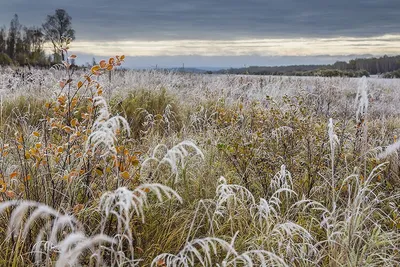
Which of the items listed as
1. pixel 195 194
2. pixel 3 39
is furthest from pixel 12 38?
pixel 195 194

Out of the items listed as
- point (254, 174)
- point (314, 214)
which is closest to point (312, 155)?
point (254, 174)

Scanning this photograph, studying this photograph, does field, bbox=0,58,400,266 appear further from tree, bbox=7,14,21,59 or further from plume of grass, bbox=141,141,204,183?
tree, bbox=7,14,21,59

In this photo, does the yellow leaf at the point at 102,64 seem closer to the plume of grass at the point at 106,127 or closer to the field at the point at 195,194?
the field at the point at 195,194

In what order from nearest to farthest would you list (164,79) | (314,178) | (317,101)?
(314,178)
(317,101)
(164,79)

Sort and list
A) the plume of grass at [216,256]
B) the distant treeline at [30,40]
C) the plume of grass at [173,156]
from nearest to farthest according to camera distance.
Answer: the plume of grass at [173,156] < the plume of grass at [216,256] < the distant treeline at [30,40]

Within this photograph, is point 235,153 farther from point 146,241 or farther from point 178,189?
point 146,241

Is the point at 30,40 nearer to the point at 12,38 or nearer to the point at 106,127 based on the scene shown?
the point at 12,38

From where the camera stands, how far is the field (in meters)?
2.49

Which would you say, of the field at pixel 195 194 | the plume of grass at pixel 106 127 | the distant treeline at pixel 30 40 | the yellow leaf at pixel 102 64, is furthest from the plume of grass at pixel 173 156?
the distant treeline at pixel 30 40

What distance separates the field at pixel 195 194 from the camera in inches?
97.9

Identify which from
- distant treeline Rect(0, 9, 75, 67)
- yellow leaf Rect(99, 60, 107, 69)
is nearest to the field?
yellow leaf Rect(99, 60, 107, 69)

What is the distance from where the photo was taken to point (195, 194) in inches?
163

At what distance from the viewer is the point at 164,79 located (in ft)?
37.8

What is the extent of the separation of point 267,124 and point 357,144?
1.06 meters
